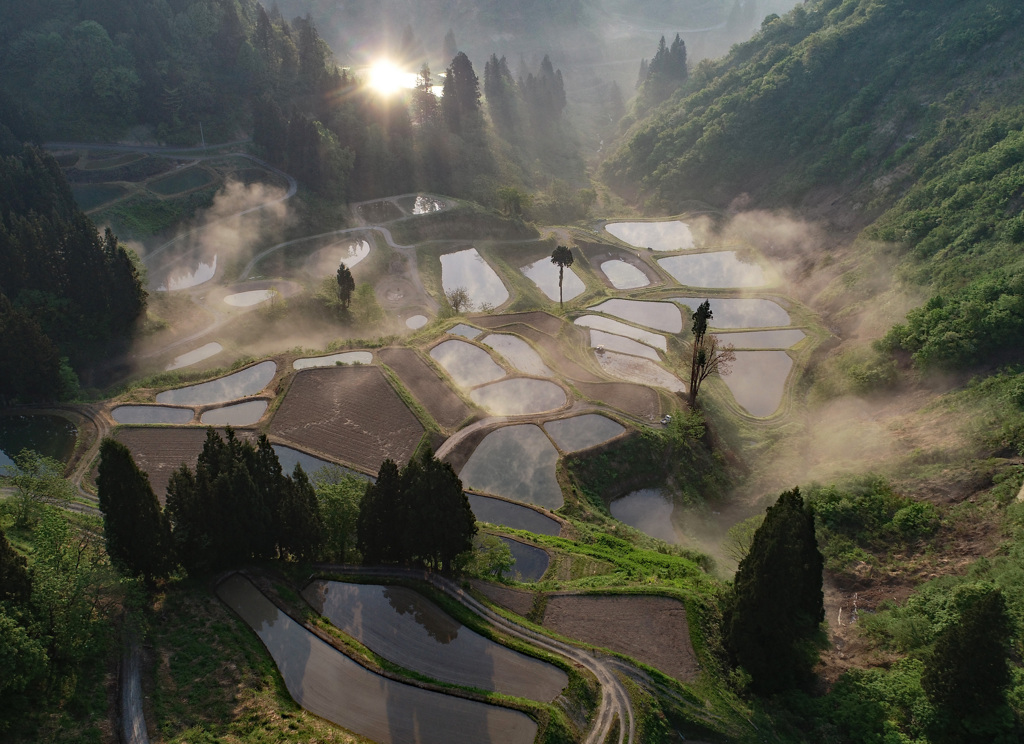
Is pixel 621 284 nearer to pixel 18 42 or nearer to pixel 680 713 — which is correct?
pixel 680 713

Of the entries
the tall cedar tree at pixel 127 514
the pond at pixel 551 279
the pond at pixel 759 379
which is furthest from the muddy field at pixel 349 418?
the pond at pixel 551 279

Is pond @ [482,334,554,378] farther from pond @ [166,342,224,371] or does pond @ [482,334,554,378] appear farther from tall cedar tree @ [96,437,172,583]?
tall cedar tree @ [96,437,172,583]

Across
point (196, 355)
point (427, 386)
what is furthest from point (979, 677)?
point (196, 355)

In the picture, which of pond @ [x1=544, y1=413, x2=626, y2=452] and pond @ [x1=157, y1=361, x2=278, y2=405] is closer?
pond @ [x1=544, y1=413, x2=626, y2=452]

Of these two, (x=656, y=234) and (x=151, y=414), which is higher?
(x=656, y=234)

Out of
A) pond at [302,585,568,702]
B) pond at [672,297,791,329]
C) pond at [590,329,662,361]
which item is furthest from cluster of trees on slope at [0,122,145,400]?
pond at [672,297,791,329]

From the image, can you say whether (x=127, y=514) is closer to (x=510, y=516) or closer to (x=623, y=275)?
(x=510, y=516)
